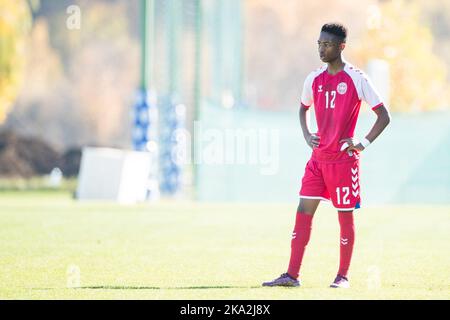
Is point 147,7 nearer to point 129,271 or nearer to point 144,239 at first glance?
point 144,239

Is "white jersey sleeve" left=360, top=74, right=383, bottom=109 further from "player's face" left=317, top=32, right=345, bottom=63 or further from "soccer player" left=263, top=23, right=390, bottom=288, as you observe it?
"player's face" left=317, top=32, right=345, bottom=63

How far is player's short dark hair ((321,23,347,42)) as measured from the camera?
9789 mm

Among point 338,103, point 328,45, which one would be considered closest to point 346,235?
point 338,103

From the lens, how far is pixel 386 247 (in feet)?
46.3

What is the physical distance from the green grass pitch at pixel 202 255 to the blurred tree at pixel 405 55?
79.2 ft

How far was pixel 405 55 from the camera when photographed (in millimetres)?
45188

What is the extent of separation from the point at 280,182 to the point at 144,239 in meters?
13.3


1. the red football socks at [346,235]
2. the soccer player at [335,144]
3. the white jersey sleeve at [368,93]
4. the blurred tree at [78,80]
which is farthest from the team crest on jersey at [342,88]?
the blurred tree at [78,80]

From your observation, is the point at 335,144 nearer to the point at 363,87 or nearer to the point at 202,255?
the point at 363,87

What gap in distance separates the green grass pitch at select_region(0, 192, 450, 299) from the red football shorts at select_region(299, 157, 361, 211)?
2.42 ft

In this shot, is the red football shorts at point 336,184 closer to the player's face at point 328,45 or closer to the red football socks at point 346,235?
the red football socks at point 346,235

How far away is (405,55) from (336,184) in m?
36.1

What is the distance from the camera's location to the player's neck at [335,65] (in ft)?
32.6

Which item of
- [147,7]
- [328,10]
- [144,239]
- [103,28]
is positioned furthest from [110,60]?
[144,239]
